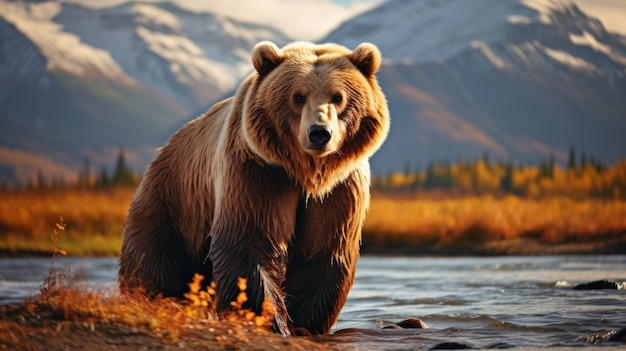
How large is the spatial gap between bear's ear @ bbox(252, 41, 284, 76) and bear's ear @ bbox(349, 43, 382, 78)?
544mm

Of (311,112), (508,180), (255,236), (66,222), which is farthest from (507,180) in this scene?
(311,112)

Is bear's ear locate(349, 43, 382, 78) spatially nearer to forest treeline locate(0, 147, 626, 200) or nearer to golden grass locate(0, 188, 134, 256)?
golden grass locate(0, 188, 134, 256)

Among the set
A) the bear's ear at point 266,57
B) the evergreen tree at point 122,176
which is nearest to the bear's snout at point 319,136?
the bear's ear at point 266,57

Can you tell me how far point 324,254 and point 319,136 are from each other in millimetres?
1181

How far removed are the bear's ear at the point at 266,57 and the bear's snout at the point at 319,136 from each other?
87 cm

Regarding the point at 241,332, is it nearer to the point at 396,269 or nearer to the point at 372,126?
the point at 372,126

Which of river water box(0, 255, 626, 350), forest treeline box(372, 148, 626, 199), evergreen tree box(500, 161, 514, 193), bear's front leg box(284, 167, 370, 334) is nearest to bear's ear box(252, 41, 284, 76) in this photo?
bear's front leg box(284, 167, 370, 334)

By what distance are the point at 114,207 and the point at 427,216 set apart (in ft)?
28.5

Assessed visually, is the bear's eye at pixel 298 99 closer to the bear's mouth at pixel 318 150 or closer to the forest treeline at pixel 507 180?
the bear's mouth at pixel 318 150

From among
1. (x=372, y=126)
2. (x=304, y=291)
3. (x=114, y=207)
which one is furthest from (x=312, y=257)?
(x=114, y=207)

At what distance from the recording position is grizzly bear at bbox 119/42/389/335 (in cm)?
663

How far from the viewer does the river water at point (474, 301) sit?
24.1ft

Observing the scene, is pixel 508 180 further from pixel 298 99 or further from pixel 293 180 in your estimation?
pixel 298 99

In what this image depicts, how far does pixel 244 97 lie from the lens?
711cm
